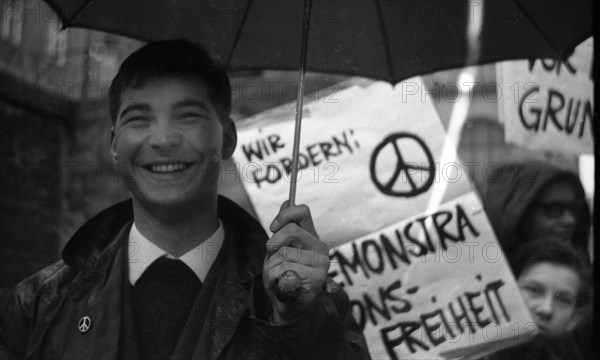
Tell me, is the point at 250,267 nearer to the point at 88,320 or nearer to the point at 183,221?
the point at 183,221

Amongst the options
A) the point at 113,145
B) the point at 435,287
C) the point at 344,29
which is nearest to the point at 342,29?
the point at 344,29

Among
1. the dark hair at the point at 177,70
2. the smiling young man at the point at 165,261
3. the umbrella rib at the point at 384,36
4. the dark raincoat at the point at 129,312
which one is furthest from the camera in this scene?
the dark hair at the point at 177,70

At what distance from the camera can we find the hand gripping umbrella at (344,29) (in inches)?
117

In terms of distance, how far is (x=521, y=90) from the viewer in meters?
3.42

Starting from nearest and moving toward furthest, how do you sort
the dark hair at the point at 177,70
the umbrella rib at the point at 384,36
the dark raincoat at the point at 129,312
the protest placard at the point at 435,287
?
the dark raincoat at the point at 129,312
the umbrella rib at the point at 384,36
the dark hair at the point at 177,70
the protest placard at the point at 435,287

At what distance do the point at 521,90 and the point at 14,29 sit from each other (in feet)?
6.73

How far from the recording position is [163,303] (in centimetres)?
292

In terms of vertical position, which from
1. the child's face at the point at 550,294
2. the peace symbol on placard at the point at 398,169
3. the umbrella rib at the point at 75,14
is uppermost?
the umbrella rib at the point at 75,14

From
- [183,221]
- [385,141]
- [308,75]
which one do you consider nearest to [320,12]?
[308,75]

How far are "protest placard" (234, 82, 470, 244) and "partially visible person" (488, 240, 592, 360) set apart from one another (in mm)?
413

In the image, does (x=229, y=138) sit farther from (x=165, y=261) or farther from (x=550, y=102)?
(x=550, y=102)

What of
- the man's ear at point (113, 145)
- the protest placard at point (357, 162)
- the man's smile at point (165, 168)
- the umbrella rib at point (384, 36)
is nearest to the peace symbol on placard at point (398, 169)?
the protest placard at point (357, 162)

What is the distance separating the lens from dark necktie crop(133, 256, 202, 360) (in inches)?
113

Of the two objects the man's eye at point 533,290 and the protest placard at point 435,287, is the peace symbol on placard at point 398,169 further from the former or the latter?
the man's eye at point 533,290
